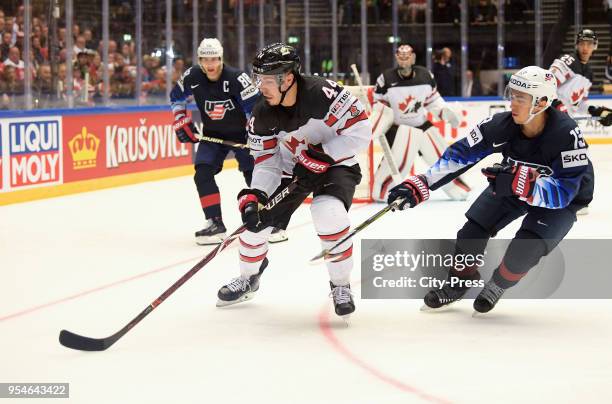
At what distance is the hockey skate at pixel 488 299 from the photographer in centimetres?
421

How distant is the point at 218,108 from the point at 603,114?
8.85 ft

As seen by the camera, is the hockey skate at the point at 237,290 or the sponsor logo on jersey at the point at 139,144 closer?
the hockey skate at the point at 237,290

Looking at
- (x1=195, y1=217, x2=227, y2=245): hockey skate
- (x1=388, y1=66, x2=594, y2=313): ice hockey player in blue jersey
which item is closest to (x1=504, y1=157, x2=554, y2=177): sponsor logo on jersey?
(x1=388, y1=66, x2=594, y2=313): ice hockey player in blue jersey

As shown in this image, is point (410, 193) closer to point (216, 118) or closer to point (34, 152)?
point (216, 118)

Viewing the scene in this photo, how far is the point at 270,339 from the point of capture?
3932mm

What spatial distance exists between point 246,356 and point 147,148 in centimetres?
672

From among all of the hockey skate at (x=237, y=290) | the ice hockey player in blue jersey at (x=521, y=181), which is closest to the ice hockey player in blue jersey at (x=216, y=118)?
the hockey skate at (x=237, y=290)

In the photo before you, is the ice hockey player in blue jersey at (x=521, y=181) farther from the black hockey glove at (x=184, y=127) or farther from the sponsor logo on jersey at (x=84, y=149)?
the sponsor logo on jersey at (x=84, y=149)

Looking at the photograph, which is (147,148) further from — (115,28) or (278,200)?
(278,200)

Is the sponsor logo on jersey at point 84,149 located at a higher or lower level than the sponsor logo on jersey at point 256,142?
lower

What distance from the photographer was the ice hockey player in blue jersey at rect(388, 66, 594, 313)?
156 inches

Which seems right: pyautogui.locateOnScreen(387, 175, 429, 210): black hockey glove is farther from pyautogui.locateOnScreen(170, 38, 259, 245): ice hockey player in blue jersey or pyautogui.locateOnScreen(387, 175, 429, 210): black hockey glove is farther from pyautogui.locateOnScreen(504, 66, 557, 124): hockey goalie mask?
pyautogui.locateOnScreen(170, 38, 259, 245): ice hockey player in blue jersey

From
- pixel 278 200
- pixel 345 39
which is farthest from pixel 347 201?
pixel 345 39

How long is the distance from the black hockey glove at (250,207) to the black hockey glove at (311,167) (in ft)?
0.62
